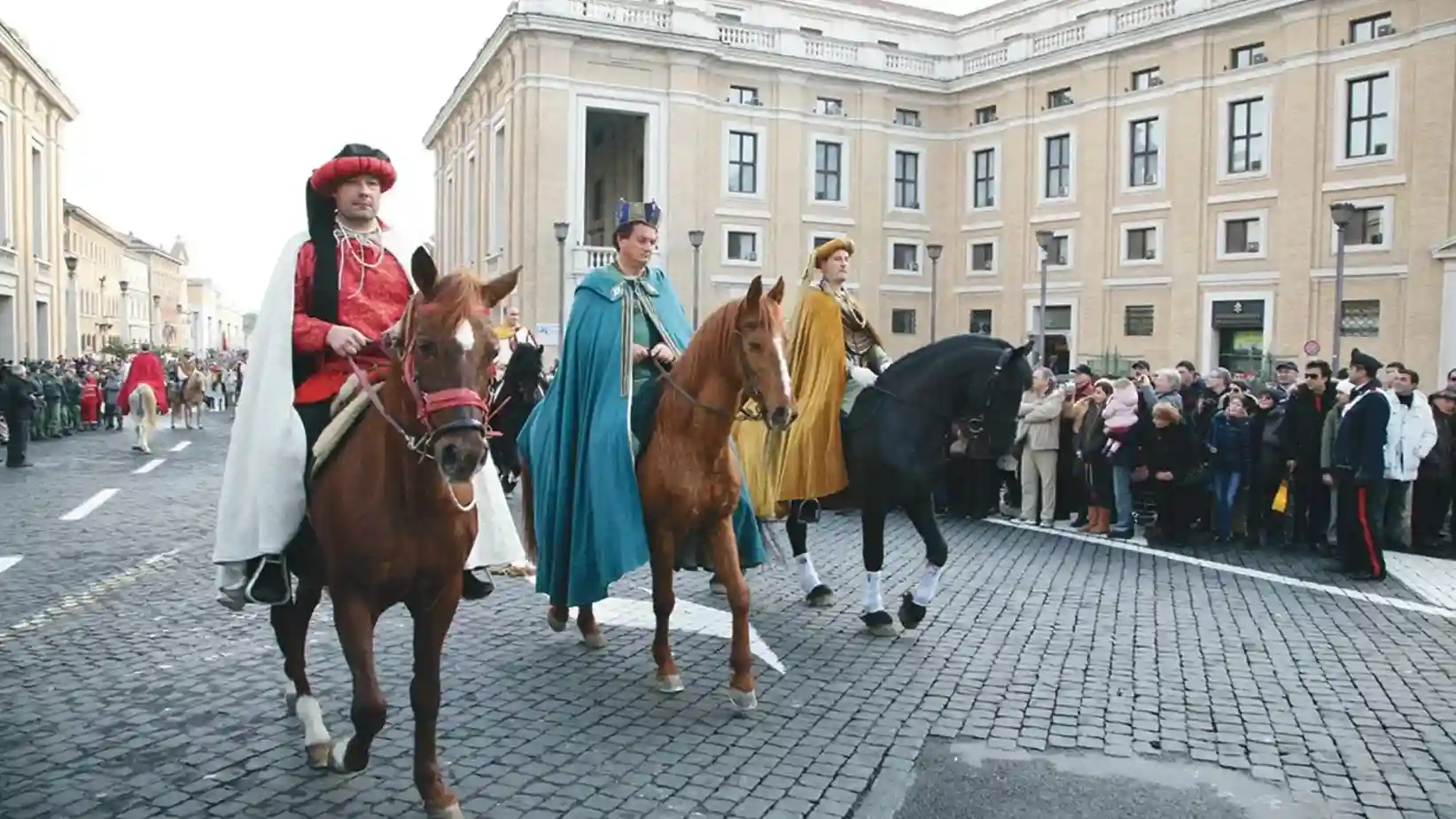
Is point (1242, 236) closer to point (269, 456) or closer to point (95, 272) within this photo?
point (269, 456)

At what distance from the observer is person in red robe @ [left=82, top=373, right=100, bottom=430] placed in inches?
1196

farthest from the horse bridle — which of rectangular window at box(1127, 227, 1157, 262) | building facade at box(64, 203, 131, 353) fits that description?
building facade at box(64, 203, 131, 353)

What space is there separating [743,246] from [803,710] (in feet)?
125

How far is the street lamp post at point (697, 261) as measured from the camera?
31.7m

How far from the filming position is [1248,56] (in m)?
36.7

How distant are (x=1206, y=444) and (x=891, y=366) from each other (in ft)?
19.8

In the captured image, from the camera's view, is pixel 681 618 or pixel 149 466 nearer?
pixel 681 618

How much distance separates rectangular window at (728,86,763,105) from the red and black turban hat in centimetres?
3956

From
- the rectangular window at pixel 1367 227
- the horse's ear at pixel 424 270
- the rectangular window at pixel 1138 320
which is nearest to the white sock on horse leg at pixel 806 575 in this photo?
the horse's ear at pixel 424 270

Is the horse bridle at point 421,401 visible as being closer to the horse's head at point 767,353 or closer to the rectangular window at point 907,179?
the horse's head at point 767,353

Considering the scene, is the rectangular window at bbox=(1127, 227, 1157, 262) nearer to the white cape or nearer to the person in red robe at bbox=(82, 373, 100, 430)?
the person in red robe at bbox=(82, 373, 100, 430)

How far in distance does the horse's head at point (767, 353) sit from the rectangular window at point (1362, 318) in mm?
33267

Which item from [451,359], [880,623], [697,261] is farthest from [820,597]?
[697,261]

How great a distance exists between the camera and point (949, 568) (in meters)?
10.1
